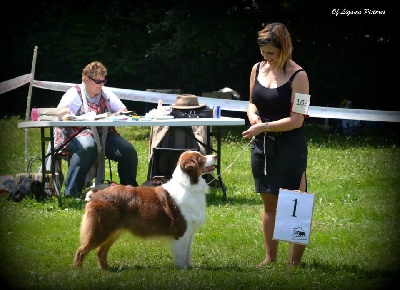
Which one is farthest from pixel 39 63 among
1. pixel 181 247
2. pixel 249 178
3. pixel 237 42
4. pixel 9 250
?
pixel 181 247

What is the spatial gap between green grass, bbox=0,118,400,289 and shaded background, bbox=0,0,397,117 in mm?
2487

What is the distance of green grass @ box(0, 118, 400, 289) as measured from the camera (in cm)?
464

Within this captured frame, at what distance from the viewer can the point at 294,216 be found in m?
4.69

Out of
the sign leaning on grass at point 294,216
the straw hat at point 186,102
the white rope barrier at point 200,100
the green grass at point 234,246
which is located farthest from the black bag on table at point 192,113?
the sign leaning on grass at point 294,216

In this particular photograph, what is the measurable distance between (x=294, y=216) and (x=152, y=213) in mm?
1065

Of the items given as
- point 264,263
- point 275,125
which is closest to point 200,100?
point 264,263

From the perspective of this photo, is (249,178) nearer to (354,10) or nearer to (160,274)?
(160,274)

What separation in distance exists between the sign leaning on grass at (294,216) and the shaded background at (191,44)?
453cm

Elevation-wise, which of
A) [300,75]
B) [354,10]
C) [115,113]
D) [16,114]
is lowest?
[16,114]

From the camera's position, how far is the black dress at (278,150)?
4934mm

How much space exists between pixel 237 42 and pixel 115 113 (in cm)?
598

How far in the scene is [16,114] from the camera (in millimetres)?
15094

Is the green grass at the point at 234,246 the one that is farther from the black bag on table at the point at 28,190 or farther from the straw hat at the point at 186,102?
the straw hat at the point at 186,102

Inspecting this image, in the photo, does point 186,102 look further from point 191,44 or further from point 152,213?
point 191,44
